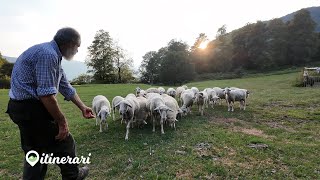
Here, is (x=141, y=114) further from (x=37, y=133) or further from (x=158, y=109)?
(x=37, y=133)

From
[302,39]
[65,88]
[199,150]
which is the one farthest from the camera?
[302,39]

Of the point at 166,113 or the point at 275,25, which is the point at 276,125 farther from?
the point at 275,25

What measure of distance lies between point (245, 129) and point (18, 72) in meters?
12.8

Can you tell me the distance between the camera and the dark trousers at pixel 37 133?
4859 millimetres

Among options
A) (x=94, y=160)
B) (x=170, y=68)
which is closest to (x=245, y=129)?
(x=94, y=160)

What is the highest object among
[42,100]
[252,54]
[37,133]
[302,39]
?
[302,39]

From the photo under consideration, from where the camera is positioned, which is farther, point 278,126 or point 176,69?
point 176,69

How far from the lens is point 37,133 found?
5008 mm

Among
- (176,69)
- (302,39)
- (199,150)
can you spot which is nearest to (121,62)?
(176,69)

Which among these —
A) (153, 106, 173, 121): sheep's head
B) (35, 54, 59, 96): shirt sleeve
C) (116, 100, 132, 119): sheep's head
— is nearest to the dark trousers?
(35, 54, 59, 96): shirt sleeve

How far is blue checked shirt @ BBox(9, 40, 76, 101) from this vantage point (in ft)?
15.0

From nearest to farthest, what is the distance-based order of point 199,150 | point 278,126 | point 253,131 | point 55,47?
point 55,47, point 199,150, point 253,131, point 278,126

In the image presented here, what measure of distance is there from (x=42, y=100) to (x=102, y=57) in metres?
88.4

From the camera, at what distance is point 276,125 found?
16.4 m
